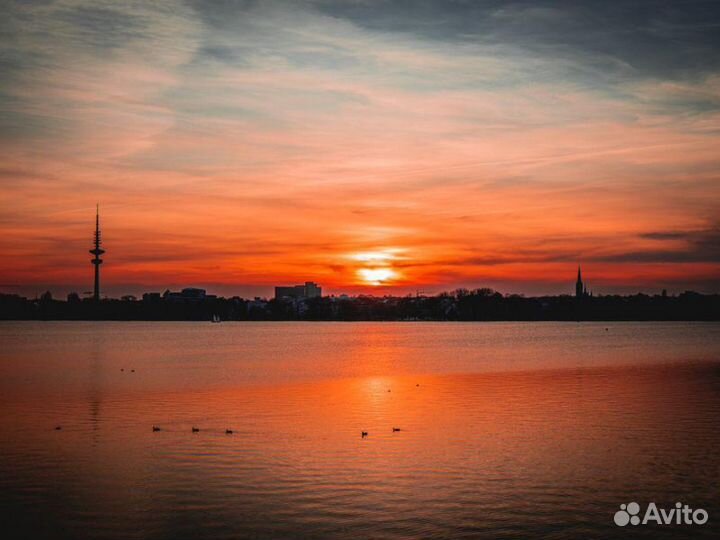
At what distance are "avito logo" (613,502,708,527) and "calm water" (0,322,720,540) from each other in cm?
40

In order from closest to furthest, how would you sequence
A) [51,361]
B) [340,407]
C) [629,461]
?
[629,461] → [340,407] → [51,361]

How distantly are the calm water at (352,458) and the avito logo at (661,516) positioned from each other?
0.40 metres

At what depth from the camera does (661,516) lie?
24.2 m

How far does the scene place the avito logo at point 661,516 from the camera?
2362 centimetres

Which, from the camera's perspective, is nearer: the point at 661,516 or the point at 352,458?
the point at 661,516

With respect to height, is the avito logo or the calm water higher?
the calm water

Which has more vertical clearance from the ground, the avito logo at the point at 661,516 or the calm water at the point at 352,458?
the calm water at the point at 352,458

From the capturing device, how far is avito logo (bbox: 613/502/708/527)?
23625 mm

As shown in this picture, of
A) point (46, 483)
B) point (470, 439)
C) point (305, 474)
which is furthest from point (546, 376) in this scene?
point (46, 483)

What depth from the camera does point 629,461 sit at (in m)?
31.7

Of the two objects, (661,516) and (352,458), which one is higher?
(352,458)

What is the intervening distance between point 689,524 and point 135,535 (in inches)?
639

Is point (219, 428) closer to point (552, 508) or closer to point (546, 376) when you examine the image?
point (552, 508)

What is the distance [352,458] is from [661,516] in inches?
492
